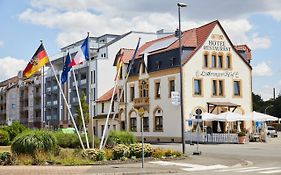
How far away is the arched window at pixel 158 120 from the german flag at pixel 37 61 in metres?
29.2

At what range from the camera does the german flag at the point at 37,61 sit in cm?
2675

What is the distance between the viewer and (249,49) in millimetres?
60594

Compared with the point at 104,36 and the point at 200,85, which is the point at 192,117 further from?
the point at 104,36

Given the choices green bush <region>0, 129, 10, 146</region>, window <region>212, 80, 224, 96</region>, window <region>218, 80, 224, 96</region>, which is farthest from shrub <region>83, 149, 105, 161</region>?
window <region>218, 80, 224, 96</region>

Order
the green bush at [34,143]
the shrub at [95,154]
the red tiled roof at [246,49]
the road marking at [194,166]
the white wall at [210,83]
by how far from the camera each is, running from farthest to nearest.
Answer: the red tiled roof at [246,49] → the white wall at [210,83] → the shrub at [95,154] → the green bush at [34,143] → the road marking at [194,166]

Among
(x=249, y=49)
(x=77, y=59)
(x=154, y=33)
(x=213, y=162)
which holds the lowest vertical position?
(x=213, y=162)

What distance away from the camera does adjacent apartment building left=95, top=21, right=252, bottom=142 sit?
52.0 m

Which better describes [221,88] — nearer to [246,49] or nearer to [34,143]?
[246,49]

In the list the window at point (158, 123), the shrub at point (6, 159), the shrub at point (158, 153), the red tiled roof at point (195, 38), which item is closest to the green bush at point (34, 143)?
the shrub at point (6, 159)

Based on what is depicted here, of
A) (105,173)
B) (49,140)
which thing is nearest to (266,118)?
(49,140)

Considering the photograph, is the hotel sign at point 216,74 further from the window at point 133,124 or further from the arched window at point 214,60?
the window at point 133,124

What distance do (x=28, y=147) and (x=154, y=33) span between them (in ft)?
199

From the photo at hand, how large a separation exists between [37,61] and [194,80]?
27.8 meters

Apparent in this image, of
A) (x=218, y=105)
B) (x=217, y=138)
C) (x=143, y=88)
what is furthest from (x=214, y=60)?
(x=217, y=138)
